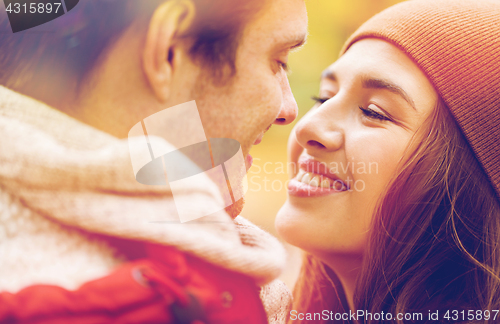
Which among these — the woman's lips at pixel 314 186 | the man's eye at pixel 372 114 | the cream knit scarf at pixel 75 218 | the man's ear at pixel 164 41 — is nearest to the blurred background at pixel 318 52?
the woman's lips at pixel 314 186

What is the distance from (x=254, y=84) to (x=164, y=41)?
0.20 metres

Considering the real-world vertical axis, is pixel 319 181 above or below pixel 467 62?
below

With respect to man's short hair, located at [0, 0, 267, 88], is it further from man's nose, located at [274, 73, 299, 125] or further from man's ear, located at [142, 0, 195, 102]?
man's nose, located at [274, 73, 299, 125]

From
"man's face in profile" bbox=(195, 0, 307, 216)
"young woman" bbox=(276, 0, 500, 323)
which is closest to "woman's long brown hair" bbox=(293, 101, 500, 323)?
"young woman" bbox=(276, 0, 500, 323)

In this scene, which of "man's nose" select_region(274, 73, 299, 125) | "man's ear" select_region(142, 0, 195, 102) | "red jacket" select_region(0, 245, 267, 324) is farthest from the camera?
"man's nose" select_region(274, 73, 299, 125)

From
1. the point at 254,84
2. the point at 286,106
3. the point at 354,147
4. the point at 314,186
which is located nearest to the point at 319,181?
the point at 314,186

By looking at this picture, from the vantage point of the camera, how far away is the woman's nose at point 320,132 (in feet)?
3.18

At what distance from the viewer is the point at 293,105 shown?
875 millimetres

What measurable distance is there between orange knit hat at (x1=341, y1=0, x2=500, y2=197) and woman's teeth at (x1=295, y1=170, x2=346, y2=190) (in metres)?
0.36

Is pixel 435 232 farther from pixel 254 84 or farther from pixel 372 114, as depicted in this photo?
pixel 254 84

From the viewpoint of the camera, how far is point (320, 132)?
0.98 meters

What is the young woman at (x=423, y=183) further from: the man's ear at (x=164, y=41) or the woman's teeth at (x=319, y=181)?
the man's ear at (x=164, y=41)

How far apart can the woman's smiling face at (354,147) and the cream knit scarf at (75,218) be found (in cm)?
48

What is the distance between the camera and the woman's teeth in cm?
97
